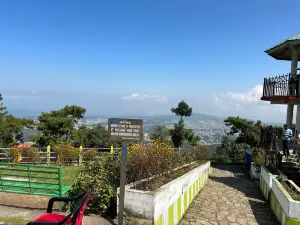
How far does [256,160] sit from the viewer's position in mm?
15156

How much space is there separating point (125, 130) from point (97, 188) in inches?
61.7

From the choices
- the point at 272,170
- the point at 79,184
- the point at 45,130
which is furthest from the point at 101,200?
the point at 45,130

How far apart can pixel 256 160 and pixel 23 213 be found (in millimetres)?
12834

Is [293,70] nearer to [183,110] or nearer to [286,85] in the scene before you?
[286,85]

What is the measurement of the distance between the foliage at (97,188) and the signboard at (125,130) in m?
1.29

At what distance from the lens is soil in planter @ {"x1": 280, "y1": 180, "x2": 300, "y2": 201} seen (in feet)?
20.3

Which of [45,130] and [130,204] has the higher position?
[130,204]

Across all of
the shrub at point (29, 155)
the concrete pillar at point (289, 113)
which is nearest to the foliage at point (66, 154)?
the shrub at point (29, 155)

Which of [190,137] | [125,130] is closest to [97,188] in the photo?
[125,130]

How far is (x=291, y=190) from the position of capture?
6.92 m

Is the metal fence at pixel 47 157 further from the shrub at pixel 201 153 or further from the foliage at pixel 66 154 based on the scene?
the shrub at pixel 201 153

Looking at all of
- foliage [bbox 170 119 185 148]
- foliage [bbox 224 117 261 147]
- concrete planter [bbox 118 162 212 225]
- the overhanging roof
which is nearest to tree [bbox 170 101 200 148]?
foliage [bbox 170 119 185 148]

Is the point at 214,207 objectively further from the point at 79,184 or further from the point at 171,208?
the point at 79,184

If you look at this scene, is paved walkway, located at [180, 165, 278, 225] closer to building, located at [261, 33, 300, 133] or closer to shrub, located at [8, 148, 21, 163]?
building, located at [261, 33, 300, 133]
